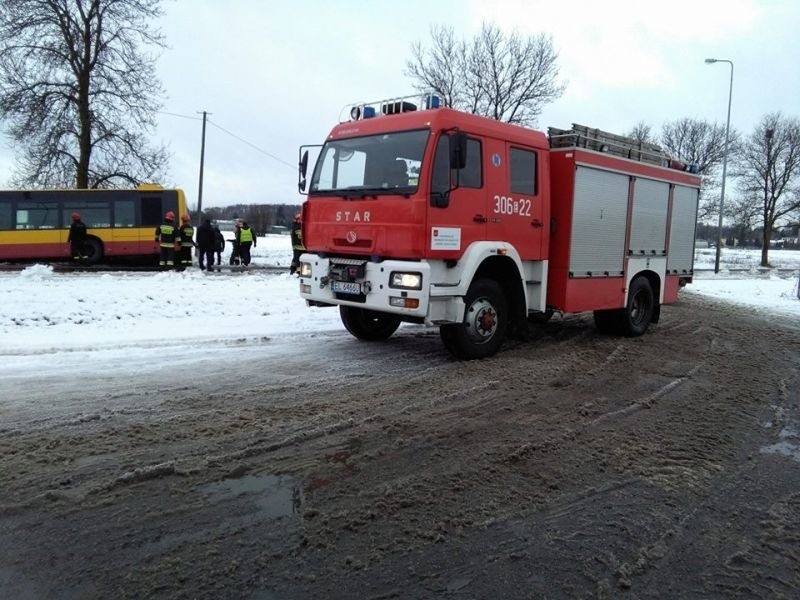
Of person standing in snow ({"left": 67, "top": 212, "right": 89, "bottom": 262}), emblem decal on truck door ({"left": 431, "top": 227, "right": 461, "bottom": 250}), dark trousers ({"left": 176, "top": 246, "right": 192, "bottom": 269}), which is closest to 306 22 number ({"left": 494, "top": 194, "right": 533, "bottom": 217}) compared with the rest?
emblem decal on truck door ({"left": 431, "top": 227, "right": 461, "bottom": 250})

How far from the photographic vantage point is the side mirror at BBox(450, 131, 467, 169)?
6.66 meters

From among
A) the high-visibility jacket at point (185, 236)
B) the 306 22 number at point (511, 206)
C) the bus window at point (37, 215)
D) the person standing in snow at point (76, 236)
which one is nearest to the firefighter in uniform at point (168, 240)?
the high-visibility jacket at point (185, 236)

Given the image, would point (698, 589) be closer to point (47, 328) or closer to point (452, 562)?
point (452, 562)

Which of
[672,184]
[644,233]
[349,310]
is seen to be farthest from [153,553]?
[672,184]

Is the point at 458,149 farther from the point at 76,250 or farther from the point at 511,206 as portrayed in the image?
the point at 76,250

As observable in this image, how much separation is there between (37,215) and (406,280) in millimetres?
18494

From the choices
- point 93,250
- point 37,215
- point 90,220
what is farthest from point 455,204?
point 37,215

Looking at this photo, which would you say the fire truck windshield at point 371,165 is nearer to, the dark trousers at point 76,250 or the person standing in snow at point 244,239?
the person standing in snow at point 244,239

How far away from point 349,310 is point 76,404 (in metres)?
4.08

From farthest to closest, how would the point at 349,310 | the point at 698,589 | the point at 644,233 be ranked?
the point at 644,233 → the point at 349,310 → the point at 698,589

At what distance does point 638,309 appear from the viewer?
33.4 feet

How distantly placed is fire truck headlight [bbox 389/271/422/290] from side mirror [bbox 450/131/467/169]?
127cm

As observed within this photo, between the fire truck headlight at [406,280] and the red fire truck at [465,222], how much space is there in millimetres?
14

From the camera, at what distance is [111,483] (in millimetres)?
3783
